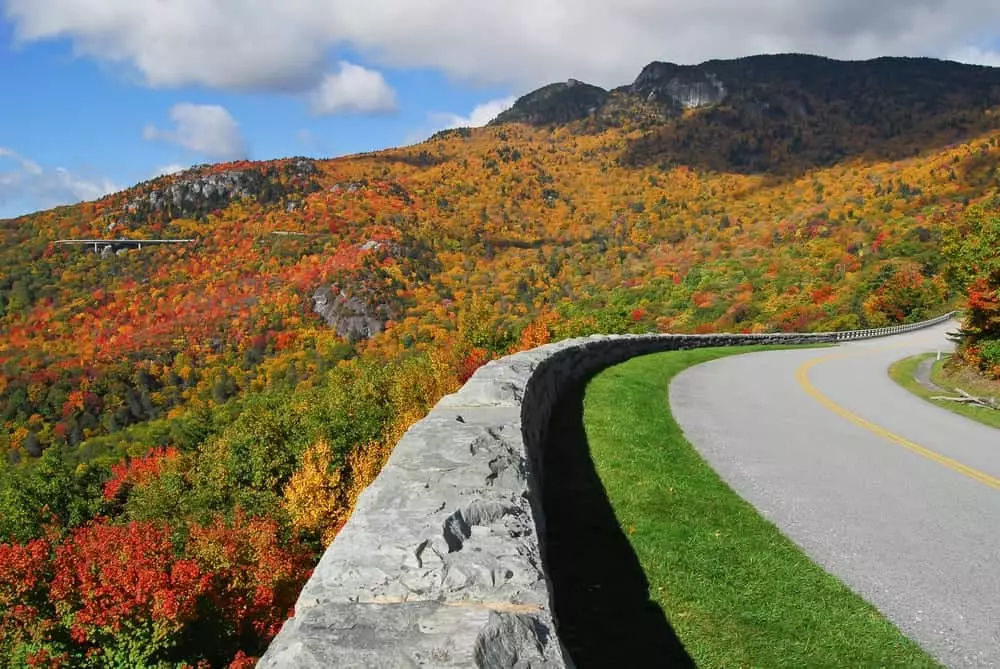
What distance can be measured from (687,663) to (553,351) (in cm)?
901

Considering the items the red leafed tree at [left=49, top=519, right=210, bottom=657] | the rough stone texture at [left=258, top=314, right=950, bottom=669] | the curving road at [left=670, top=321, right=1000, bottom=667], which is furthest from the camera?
the red leafed tree at [left=49, top=519, right=210, bottom=657]

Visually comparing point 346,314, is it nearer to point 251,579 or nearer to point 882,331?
point 882,331

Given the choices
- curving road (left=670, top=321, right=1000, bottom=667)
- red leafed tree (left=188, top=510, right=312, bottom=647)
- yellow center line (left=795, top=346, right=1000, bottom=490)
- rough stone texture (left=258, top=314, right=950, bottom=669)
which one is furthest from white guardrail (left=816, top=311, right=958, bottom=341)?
rough stone texture (left=258, top=314, right=950, bottom=669)

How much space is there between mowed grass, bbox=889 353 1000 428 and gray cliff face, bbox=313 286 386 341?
72.4 meters

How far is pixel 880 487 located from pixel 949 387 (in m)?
12.9

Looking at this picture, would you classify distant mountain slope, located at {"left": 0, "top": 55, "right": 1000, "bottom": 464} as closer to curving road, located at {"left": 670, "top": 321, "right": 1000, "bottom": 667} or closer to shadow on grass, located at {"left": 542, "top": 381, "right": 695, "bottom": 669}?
curving road, located at {"left": 670, "top": 321, "right": 1000, "bottom": 667}

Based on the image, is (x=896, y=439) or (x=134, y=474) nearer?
(x=896, y=439)

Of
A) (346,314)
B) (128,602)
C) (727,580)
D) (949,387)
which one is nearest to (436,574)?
(727,580)

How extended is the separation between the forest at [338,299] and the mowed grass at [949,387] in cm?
92

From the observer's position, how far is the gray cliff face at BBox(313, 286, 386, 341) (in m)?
91.6

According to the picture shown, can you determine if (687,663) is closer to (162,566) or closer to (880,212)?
(162,566)

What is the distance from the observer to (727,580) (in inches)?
200

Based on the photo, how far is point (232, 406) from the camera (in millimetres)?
66125

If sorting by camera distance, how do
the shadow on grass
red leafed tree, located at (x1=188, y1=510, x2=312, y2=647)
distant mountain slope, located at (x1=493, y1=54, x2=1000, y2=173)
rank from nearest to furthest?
1. the shadow on grass
2. red leafed tree, located at (x1=188, y1=510, x2=312, y2=647)
3. distant mountain slope, located at (x1=493, y1=54, x2=1000, y2=173)
